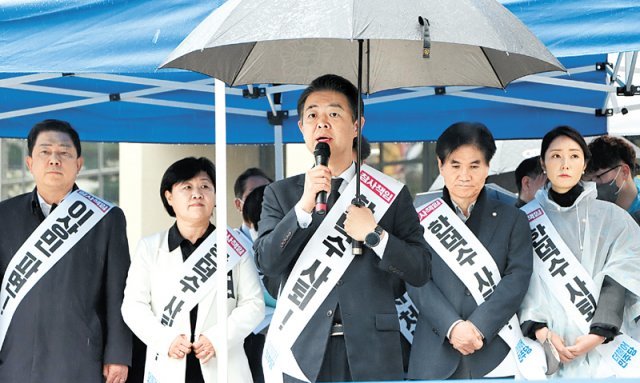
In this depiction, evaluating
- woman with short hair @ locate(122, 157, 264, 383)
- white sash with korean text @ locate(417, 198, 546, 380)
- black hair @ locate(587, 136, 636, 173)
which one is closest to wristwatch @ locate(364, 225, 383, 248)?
white sash with korean text @ locate(417, 198, 546, 380)

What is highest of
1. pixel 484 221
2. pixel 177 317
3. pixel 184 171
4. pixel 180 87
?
pixel 180 87

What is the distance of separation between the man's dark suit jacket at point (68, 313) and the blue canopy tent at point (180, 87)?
71 cm

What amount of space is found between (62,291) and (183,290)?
→ 0.52 meters

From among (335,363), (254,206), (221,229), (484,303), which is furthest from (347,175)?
(254,206)

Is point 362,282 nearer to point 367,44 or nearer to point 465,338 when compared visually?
point 465,338

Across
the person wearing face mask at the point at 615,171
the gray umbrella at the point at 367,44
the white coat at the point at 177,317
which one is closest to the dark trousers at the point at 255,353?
the white coat at the point at 177,317

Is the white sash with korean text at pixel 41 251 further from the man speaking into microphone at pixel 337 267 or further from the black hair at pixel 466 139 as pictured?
the black hair at pixel 466 139

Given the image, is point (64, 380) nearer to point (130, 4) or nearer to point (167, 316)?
point (167, 316)

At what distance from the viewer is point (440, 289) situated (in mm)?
4617

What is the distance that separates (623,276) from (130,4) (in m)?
2.28

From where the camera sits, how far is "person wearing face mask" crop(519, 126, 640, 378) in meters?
4.60

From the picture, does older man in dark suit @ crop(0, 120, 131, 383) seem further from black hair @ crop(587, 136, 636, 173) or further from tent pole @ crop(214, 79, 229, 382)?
black hair @ crop(587, 136, 636, 173)

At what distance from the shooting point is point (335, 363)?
13.3ft

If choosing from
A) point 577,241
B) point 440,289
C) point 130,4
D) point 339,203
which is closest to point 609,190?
point 577,241
